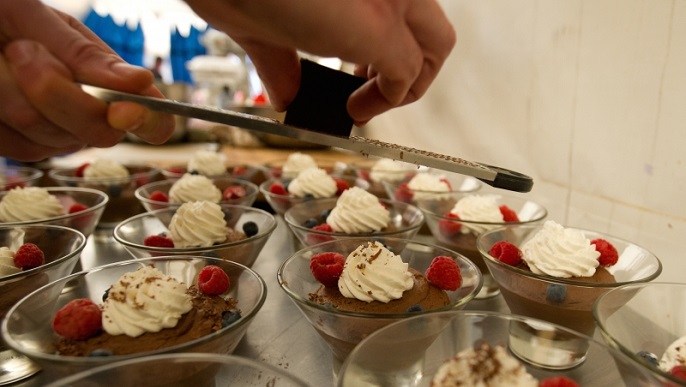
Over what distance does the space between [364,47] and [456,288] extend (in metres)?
0.65

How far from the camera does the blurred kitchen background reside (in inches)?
54.2

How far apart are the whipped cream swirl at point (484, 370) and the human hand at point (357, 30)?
0.56 metres

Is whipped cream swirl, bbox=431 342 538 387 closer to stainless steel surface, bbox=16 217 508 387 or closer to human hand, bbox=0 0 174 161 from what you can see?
stainless steel surface, bbox=16 217 508 387

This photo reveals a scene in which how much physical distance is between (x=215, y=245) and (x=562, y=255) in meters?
0.94

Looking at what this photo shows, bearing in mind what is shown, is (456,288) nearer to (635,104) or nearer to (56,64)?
(635,104)

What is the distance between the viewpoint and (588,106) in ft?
5.41

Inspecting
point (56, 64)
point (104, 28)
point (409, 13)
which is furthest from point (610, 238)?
point (104, 28)

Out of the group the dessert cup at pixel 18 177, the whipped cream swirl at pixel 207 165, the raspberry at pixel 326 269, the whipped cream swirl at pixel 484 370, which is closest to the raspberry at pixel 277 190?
the whipped cream swirl at pixel 207 165

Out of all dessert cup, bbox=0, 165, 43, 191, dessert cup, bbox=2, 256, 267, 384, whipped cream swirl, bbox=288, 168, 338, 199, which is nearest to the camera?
dessert cup, bbox=2, 256, 267, 384

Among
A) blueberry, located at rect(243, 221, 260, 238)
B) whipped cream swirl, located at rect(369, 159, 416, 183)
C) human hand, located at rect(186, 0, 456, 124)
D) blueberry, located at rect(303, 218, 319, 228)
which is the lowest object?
whipped cream swirl, located at rect(369, 159, 416, 183)

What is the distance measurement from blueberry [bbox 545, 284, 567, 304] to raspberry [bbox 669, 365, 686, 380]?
0.25 m

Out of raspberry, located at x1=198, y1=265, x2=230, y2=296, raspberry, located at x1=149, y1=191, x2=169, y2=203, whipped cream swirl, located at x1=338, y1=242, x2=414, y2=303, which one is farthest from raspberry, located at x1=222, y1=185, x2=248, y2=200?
whipped cream swirl, located at x1=338, y1=242, x2=414, y2=303

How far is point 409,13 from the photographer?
3.08ft

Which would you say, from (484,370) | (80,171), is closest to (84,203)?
(80,171)
